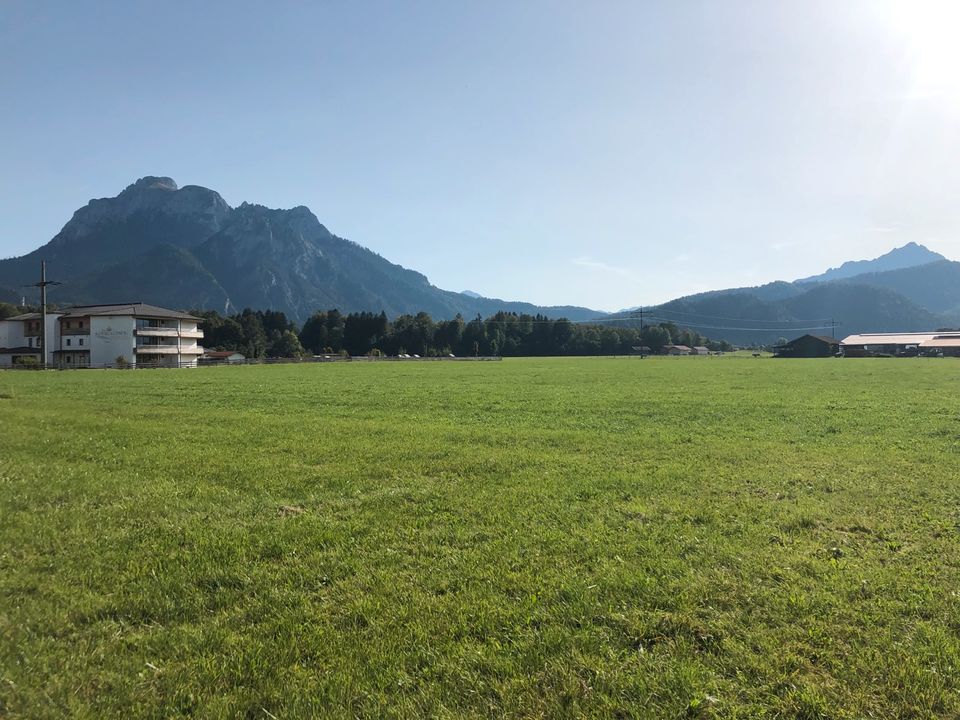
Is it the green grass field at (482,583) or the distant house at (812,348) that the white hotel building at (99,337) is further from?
the distant house at (812,348)

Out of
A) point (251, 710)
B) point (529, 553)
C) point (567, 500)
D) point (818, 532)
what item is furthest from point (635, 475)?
point (251, 710)

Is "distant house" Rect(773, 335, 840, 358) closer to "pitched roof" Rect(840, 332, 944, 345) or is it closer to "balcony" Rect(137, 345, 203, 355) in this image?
"pitched roof" Rect(840, 332, 944, 345)

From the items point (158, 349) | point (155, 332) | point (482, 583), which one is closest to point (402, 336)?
point (158, 349)

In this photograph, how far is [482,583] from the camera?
19.4 ft

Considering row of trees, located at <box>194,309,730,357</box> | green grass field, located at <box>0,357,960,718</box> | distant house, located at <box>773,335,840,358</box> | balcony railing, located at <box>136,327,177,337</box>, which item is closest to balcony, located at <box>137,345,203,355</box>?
balcony railing, located at <box>136,327,177,337</box>

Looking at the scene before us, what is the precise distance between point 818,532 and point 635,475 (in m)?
3.74

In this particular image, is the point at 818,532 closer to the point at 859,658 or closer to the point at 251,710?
the point at 859,658

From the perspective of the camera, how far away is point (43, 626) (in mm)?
5086

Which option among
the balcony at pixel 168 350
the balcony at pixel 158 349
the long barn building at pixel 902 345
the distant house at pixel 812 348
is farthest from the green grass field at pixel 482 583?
the long barn building at pixel 902 345

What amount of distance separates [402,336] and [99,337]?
85.2 m

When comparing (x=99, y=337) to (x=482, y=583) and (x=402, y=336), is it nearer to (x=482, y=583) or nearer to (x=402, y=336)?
(x=402, y=336)

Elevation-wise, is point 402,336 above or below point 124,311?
below

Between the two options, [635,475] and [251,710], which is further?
[635,475]

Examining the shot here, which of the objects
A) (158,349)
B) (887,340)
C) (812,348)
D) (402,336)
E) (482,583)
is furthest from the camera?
(402,336)
